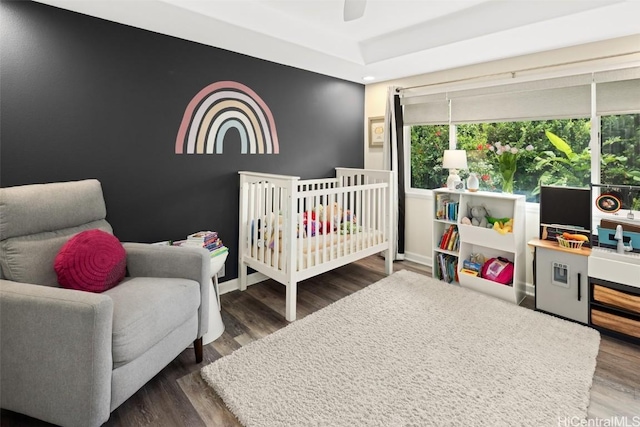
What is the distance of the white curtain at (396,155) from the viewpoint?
3987 mm

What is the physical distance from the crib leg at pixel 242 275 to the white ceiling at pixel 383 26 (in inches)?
76.5

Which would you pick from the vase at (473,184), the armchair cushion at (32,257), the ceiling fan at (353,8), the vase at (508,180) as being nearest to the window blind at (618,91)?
the vase at (508,180)

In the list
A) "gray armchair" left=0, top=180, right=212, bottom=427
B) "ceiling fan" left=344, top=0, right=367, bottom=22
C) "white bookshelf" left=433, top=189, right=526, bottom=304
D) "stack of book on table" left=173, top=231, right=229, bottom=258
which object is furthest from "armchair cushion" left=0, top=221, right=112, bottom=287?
"white bookshelf" left=433, top=189, right=526, bottom=304

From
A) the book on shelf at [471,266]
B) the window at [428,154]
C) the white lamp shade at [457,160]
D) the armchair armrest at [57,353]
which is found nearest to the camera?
the armchair armrest at [57,353]

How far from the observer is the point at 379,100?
427 cm

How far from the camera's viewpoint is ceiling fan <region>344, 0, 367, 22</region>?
1854 millimetres

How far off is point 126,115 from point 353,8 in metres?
1.77

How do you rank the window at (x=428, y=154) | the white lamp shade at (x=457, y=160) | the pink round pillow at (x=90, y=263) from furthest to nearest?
the window at (x=428, y=154)
the white lamp shade at (x=457, y=160)
the pink round pillow at (x=90, y=263)

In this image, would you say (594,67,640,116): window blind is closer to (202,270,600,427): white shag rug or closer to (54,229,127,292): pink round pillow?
(202,270,600,427): white shag rug

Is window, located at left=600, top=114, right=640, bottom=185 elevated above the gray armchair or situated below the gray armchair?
above

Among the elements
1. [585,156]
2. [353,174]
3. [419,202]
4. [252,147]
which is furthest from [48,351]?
[585,156]

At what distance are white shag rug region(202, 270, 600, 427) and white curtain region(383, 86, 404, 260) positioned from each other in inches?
54.8

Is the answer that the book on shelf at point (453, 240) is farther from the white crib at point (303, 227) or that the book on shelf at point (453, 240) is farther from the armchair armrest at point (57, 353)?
the armchair armrest at point (57, 353)

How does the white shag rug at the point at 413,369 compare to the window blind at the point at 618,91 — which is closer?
the white shag rug at the point at 413,369
